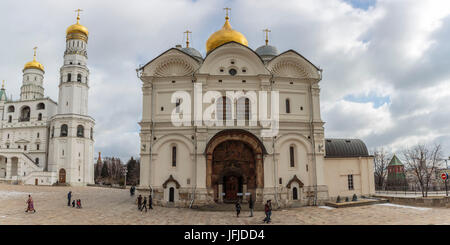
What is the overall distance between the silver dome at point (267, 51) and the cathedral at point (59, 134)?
3276 centimetres

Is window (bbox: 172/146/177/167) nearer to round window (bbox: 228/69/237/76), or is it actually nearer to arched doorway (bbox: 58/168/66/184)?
round window (bbox: 228/69/237/76)

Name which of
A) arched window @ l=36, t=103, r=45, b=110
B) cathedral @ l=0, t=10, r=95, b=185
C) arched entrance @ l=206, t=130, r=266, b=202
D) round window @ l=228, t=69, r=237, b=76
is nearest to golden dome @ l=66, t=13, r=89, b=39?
cathedral @ l=0, t=10, r=95, b=185

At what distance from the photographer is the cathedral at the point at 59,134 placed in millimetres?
47219

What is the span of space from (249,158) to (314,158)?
5.16 meters

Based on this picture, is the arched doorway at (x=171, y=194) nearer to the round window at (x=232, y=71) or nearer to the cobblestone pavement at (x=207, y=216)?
the cobblestone pavement at (x=207, y=216)

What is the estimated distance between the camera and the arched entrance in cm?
2267

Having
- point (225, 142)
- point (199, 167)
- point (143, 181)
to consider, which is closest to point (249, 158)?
point (225, 142)

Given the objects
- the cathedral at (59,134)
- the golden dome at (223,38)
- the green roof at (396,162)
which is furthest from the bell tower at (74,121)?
the green roof at (396,162)

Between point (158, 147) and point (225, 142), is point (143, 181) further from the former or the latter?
point (225, 142)

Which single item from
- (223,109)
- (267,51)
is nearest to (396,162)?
A: (267,51)

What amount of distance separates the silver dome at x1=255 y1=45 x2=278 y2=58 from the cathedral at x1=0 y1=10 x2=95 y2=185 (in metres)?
32.8

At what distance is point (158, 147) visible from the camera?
2334 cm

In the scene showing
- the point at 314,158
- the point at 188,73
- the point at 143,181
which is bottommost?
the point at 143,181

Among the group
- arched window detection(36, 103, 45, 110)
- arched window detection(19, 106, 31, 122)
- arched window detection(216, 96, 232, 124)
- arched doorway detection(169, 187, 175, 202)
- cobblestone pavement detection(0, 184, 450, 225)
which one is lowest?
cobblestone pavement detection(0, 184, 450, 225)
